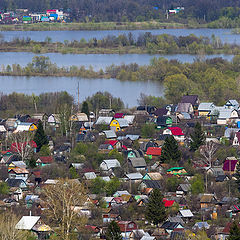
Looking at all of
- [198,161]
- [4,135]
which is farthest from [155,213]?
[4,135]

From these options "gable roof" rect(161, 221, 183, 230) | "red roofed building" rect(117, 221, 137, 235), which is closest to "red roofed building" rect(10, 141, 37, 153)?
"red roofed building" rect(117, 221, 137, 235)

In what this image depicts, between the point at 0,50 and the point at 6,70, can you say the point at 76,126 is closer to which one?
the point at 6,70

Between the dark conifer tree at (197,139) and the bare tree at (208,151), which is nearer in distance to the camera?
the bare tree at (208,151)

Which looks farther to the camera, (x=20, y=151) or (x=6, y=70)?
(x=6, y=70)

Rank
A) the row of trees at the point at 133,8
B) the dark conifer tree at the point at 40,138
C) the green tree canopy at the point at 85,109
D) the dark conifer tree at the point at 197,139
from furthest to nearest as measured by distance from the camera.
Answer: the row of trees at the point at 133,8 → the green tree canopy at the point at 85,109 → the dark conifer tree at the point at 40,138 → the dark conifer tree at the point at 197,139

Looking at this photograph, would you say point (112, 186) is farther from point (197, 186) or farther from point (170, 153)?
point (170, 153)

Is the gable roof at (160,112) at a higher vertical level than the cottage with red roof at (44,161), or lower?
lower

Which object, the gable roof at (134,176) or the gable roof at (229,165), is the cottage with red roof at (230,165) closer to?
the gable roof at (229,165)

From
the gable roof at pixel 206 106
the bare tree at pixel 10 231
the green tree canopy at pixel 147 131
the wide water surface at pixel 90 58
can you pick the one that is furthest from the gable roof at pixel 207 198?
the wide water surface at pixel 90 58
